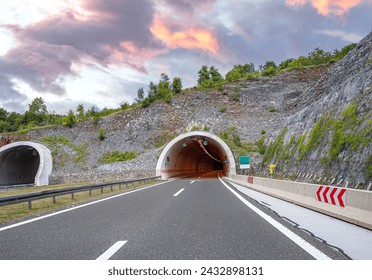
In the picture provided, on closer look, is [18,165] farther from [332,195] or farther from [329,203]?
[332,195]

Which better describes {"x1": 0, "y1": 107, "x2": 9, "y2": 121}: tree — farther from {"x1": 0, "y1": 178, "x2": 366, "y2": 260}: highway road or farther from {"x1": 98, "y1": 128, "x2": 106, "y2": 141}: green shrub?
{"x1": 0, "y1": 178, "x2": 366, "y2": 260}: highway road

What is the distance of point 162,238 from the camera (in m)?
5.95

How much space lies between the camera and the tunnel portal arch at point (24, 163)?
4038 centimetres

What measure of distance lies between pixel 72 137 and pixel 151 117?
1444 cm

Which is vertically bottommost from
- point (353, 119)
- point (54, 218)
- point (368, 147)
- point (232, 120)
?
point (54, 218)

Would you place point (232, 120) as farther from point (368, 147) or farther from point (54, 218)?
point (54, 218)

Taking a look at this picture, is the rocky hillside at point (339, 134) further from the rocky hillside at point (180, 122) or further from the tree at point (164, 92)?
the tree at point (164, 92)

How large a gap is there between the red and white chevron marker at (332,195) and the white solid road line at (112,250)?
5.93m

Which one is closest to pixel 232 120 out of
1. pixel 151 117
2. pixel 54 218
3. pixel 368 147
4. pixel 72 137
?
pixel 151 117

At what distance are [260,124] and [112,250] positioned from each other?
5559 centimetres

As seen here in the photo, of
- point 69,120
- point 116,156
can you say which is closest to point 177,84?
point 116,156

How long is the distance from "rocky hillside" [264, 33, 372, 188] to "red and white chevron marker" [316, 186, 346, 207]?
22.7ft

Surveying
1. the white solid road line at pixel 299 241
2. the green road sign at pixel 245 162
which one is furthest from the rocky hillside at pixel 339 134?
the white solid road line at pixel 299 241
